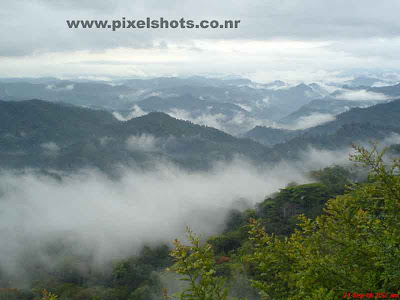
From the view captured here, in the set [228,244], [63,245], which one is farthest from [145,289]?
[63,245]

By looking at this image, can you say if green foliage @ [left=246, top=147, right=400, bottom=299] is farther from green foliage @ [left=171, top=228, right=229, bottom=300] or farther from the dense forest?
green foliage @ [left=171, top=228, right=229, bottom=300]

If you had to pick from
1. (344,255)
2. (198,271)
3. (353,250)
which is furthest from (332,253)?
(198,271)

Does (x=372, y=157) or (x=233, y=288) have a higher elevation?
(x=372, y=157)

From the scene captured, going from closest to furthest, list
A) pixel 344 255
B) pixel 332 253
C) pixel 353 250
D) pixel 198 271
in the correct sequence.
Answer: pixel 198 271, pixel 353 250, pixel 344 255, pixel 332 253

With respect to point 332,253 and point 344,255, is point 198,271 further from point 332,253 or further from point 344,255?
point 332,253

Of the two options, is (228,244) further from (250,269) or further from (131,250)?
(131,250)

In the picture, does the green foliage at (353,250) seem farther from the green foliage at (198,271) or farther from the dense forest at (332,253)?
the green foliage at (198,271)

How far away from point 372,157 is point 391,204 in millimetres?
1866

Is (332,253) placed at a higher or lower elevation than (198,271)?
lower

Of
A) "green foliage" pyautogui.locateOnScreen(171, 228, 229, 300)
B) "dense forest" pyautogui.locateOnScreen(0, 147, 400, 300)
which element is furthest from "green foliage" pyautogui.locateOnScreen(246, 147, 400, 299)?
"green foliage" pyautogui.locateOnScreen(171, 228, 229, 300)

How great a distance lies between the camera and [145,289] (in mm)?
68625

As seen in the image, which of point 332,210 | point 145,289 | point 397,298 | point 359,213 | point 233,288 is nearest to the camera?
point 397,298

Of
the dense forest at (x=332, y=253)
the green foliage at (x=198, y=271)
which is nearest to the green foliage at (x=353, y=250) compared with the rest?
the dense forest at (x=332, y=253)

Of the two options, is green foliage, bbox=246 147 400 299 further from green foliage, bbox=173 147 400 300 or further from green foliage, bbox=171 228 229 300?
green foliage, bbox=171 228 229 300
